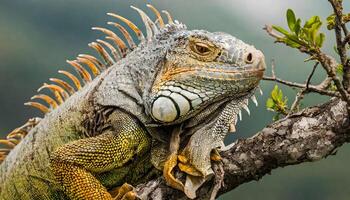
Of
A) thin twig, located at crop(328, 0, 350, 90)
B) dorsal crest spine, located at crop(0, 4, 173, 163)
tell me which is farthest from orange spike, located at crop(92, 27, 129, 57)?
thin twig, located at crop(328, 0, 350, 90)

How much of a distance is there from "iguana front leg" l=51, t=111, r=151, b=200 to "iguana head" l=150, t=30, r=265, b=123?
0.26 meters

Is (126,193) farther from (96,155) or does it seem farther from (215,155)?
(215,155)

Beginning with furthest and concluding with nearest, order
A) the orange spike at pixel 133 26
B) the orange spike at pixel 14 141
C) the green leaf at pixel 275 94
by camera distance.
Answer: the orange spike at pixel 14 141 → the orange spike at pixel 133 26 → the green leaf at pixel 275 94

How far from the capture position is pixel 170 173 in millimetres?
3678

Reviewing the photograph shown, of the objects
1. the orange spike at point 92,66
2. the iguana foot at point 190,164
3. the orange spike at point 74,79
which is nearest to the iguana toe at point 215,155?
the iguana foot at point 190,164

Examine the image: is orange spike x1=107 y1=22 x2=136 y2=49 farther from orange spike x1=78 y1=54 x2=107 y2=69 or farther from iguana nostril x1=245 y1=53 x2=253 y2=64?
iguana nostril x1=245 y1=53 x2=253 y2=64

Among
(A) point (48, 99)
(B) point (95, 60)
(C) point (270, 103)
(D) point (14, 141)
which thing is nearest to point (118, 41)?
(B) point (95, 60)

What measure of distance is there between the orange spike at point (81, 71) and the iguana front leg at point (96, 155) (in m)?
0.99

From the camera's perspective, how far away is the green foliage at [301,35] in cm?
315

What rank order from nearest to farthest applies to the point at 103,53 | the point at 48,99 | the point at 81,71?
the point at 103,53 < the point at 81,71 < the point at 48,99

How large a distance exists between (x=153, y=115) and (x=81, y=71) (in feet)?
4.32

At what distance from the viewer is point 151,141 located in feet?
13.3

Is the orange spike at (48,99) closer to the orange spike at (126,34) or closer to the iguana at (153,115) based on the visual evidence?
the iguana at (153,115)

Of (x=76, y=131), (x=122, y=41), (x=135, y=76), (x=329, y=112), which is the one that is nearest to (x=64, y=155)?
(x=76, y=131)
